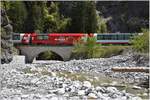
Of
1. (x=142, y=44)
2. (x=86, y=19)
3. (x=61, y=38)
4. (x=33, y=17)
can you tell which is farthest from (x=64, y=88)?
(x=86, y=19)

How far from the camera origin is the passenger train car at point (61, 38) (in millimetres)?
62156

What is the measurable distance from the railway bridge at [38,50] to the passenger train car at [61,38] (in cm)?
69

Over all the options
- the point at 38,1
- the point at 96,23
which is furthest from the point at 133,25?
the point at 38,1

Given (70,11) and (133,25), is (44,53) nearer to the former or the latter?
(70,11)

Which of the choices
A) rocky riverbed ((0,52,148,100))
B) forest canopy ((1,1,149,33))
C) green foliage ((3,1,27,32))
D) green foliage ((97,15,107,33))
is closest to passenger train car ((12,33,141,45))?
forest canopy ((1,1,149,33))

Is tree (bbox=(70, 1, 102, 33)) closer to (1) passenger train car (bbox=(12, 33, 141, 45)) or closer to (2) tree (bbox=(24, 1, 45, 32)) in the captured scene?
(2) tree (bbox=(24, 1, 45, 32))

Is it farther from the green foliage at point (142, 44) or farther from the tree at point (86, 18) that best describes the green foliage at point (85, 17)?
the green foliage at point (142, 44)

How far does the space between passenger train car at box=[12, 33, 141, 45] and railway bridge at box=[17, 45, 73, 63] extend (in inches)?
27.1

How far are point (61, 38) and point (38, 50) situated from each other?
3757mm

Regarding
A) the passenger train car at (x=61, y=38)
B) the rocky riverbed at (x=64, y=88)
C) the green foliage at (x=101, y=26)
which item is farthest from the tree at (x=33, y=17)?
the rocky riverbed at (x=64, y=88)

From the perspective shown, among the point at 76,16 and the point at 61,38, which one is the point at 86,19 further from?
the point at 61,38

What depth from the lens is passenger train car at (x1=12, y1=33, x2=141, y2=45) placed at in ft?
204

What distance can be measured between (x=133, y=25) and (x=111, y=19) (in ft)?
16.2

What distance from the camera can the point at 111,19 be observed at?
83.5 m
